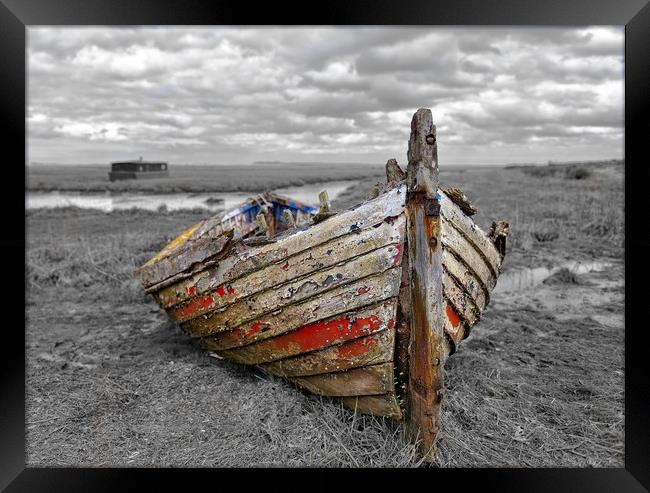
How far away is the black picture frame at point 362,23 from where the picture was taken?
3227 millimetres

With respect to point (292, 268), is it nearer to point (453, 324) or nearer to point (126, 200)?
point (453, 324)

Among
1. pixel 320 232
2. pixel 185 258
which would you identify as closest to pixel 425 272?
pixel 320 232

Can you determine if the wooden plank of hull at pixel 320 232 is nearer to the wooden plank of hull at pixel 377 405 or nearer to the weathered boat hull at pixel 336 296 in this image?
the weathered boat hull at pixel 336 296

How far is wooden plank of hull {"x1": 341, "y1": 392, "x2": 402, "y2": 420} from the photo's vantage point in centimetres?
360

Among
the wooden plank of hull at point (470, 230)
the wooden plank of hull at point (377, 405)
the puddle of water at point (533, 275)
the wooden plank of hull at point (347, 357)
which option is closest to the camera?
the wooden plank of hull at point (347, 357)

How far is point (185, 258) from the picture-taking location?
14.6 feet

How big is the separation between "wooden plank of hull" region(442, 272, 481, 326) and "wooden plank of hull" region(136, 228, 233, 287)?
5.44 feet

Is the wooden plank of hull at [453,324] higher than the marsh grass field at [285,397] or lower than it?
higher

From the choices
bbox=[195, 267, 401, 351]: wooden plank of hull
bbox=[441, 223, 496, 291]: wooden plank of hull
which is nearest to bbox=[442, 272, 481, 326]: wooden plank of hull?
bbox=[441, 223, 496, 291]: wooden plank of hull

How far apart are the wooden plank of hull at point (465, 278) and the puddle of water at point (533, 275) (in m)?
4.17

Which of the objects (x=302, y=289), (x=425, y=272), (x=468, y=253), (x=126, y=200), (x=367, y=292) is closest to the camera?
(x=425, y=272)

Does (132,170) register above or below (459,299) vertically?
above

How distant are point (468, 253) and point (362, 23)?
1879 mm

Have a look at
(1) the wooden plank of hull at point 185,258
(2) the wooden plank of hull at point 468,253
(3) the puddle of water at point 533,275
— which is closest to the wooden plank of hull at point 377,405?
(2) the wooden plank of hull at point 468,253
